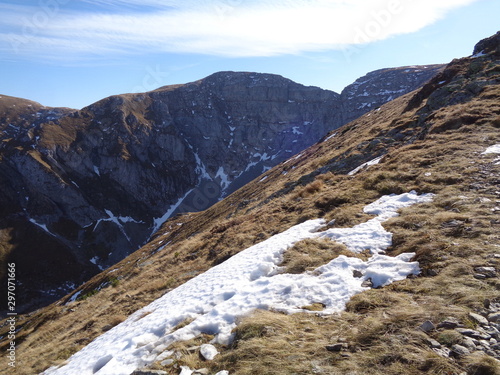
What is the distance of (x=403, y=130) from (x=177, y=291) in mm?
20826

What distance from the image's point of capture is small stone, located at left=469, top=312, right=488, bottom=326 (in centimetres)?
511

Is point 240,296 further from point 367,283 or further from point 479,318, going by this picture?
point 479,318

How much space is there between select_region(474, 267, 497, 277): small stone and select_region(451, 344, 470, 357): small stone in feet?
8.56

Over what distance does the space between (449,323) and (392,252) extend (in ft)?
12.1

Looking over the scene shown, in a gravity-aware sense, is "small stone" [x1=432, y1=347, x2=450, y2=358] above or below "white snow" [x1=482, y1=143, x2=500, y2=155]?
below

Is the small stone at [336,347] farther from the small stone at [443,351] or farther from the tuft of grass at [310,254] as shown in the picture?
the tuft of grass at [310,254]

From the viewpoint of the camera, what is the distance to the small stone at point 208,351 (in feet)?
20.5

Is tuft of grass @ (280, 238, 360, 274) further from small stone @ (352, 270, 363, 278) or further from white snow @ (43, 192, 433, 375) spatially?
small stone @ (352, 270, 363, 278)

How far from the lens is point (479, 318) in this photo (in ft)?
17.1

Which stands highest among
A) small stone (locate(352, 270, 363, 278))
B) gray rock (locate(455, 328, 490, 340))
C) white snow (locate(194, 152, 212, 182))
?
gray rock (locate(455, 328, 490, 340))

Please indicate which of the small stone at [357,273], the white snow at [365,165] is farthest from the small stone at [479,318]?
the white snow at [365,165]

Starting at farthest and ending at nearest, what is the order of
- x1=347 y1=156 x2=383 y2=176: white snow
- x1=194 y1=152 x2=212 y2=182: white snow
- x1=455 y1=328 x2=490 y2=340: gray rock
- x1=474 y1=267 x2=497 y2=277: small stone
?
x1=194 y1=152 x2=212 y2=182: white snow < x1=347 y1=156 x2=383 y2=176: white snow < x1=474 y1=267 x2=497 y2=277: small stone < x1=455 y1=328 x2=490 y2=340: gray rock

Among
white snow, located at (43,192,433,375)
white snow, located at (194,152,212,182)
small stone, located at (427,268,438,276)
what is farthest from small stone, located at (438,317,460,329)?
white snow, located at (194,152,212,182)

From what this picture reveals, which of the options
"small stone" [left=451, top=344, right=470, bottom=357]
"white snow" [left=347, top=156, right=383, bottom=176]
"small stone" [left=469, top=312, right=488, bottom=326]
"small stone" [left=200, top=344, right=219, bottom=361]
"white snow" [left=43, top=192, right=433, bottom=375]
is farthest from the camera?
"white snow" [left=347, top=156, right=383, bottom=176]
